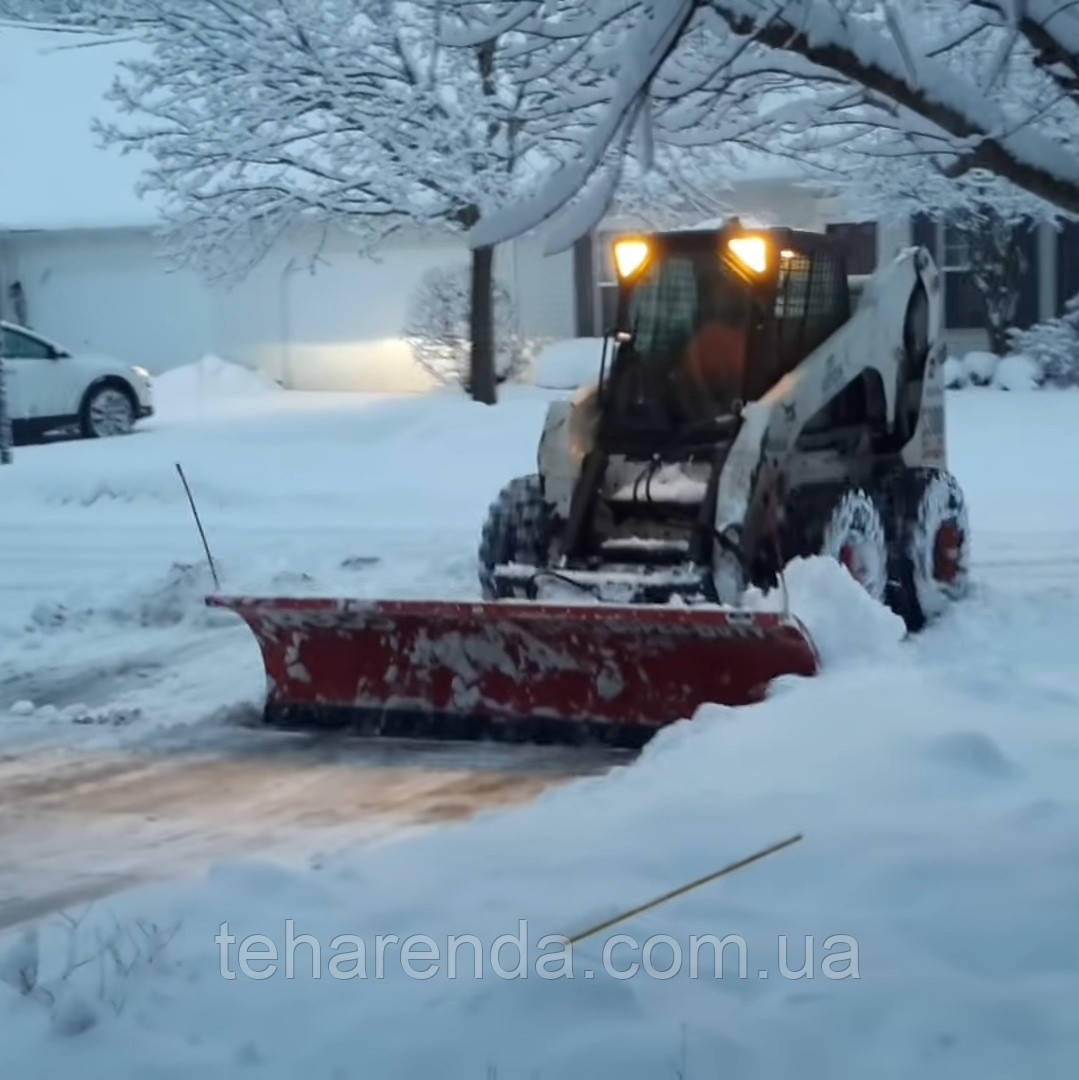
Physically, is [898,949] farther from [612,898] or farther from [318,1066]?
[318,1066]

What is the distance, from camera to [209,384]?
2850cm

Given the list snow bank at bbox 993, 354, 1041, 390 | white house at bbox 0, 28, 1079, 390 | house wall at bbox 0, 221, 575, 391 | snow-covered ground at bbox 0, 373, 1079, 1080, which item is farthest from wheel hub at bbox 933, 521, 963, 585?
house wall at bbox 0, 221, 575, 391

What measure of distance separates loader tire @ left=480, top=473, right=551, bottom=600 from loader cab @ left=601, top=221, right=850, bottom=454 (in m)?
0.55

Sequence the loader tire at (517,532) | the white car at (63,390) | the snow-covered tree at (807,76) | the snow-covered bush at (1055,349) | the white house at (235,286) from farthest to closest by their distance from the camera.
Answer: the white house at (235,286) < the white car at (63,390) < the snow-covered bush at (1055,349) < the loader tire at (517,532) < the snow-covered tree at (807,76)

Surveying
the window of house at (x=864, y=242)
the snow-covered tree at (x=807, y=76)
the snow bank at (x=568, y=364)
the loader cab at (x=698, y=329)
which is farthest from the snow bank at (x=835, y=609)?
the window of house at (x=864, y=242)

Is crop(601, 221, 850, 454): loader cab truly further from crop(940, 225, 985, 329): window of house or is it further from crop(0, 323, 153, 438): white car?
crop(940, 225, 985, 329): window of house

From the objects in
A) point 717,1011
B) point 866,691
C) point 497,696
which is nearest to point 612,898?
point 717,1011

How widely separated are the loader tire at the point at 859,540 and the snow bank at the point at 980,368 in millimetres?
13747

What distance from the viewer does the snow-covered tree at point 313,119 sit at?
18.9 meters

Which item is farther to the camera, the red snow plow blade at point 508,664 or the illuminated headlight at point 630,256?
the illuminated headlight at point 630,256

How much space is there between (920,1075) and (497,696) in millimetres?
4950

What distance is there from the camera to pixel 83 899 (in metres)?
6.54

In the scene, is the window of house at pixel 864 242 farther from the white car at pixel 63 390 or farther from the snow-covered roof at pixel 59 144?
the snow-covered roof at pixel 59 144

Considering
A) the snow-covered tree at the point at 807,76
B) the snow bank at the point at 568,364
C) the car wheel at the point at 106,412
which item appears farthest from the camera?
the snow bank at the point at 568,364
